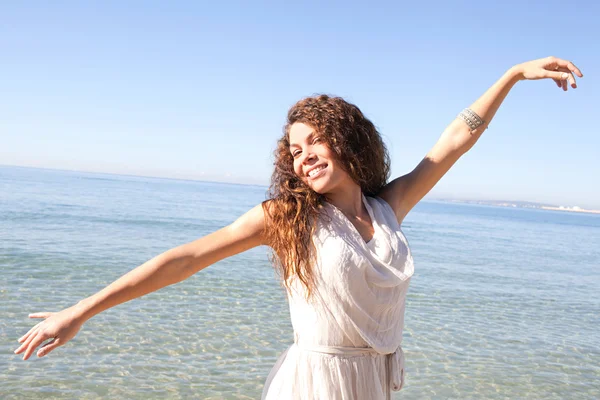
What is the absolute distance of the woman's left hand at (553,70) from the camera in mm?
→ 2576

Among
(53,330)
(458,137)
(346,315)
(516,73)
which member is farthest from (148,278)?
(516,73)

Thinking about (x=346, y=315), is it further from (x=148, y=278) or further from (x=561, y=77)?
(x=561, y=77)

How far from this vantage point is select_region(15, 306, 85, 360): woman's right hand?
1936 millimetres

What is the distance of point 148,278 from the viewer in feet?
6.56

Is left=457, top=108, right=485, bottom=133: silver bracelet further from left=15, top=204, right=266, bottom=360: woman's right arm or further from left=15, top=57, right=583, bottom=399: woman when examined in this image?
left=15, top=204, right=266, bottom=360: woman's right arm

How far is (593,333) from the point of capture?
9.01 meters

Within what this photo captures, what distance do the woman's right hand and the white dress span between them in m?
0.84

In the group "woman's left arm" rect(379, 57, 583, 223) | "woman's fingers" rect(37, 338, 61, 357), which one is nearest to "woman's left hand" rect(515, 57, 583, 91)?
"woman's left arm" rect(379, 57, 583, 223)

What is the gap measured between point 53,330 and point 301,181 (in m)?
1.10

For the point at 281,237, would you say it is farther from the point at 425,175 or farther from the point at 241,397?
the point at 241,397

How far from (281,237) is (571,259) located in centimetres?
2369

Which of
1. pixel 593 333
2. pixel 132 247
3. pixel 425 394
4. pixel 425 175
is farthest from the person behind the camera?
pixel 132 247

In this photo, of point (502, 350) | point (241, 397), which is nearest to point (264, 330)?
point (241, 397)

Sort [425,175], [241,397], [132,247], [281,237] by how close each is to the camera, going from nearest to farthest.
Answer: [281,237]
[425,175]
[241,397]
[132,247]
